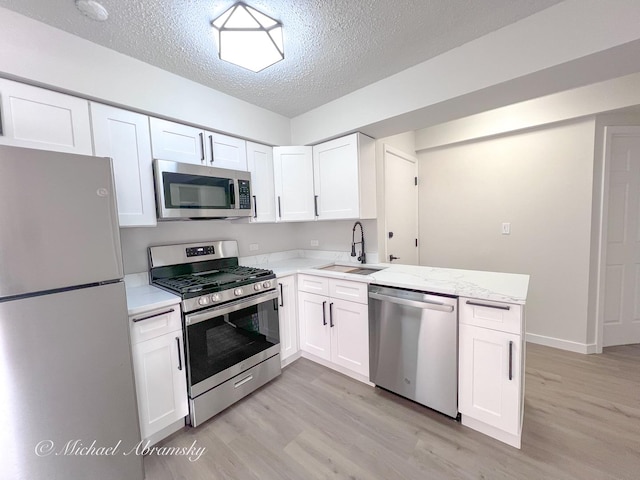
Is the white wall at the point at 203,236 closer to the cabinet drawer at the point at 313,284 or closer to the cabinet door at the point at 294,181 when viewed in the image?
the cabinet door at the point at 294,181

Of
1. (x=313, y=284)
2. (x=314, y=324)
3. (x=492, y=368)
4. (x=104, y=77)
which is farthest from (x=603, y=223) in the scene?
(x=104, y=77)

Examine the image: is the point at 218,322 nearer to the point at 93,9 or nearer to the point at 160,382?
the point at 160,382

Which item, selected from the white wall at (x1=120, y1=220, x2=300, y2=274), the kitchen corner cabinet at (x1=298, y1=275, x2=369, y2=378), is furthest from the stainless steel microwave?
the kitchen corner cabinet at (x1=298, y1=275, x2=369, y2=378)

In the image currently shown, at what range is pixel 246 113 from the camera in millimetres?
2459

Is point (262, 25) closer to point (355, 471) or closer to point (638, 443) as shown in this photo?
point (355, 471)

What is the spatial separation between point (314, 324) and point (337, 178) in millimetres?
1484

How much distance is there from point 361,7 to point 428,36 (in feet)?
1.71

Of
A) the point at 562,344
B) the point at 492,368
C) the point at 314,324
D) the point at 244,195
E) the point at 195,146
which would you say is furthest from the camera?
the point at 562,344

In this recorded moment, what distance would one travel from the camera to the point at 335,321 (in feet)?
7.63

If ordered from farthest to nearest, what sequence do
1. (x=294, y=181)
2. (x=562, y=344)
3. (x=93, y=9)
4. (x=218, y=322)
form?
1. (x=294, y=181)
2. (x=562, y=344)
3. (x=218, y=322)
4. (x=93, y=9)

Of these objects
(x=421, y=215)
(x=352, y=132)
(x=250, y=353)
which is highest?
(x=352, y=132)

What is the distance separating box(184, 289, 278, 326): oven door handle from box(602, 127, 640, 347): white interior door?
3.34 metres

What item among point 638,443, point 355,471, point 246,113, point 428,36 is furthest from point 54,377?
point 638,443

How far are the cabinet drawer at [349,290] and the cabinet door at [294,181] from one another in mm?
850
